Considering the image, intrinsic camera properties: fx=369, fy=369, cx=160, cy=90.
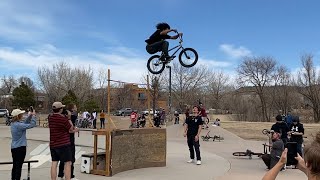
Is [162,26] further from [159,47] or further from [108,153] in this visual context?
[108,153]

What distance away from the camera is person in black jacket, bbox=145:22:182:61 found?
9156 millimetres

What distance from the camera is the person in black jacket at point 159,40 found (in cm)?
916

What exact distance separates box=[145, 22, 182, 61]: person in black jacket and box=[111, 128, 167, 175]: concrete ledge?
7.59 ft

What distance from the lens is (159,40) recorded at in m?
9.36

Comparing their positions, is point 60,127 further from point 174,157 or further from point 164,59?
point 174,157

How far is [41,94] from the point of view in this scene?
6969 centimetres

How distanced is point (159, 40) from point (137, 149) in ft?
10.3

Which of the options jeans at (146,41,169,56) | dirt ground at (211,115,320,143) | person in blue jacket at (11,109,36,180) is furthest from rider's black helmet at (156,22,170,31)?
dirt ground at (211,115,320,143)

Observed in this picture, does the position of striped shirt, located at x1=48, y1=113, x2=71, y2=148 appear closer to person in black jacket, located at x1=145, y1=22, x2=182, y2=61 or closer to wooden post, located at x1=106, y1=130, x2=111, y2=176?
wooden post, located at x1=106, y1=130, x2=111, y2=176

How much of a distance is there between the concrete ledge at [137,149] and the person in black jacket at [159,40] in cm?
231

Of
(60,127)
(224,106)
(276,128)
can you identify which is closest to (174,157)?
(276,128)

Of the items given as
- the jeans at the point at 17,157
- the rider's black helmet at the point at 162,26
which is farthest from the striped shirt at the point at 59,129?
the rider's black helmet at the point at 162,26

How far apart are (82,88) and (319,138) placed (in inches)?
2416

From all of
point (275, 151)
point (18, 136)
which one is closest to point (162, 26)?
point (18, 136)
